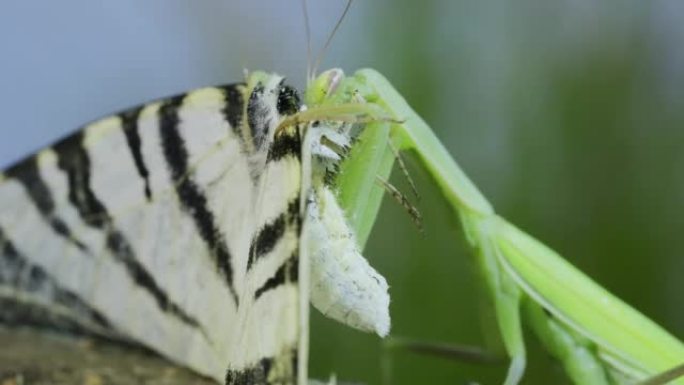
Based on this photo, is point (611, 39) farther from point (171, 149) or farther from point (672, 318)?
point (171, 149)

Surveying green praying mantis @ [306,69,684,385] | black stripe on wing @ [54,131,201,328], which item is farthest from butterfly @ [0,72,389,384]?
green praying mantis @ [306,69,684,385]

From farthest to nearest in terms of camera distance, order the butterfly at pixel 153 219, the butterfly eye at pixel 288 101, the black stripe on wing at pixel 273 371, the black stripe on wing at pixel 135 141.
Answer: the black stripe on wing at pixel 135 141
the butterfly at pixel 153 219
the butterfly eye at pixel 288 101
the black stripe on wing at pixel 273 371

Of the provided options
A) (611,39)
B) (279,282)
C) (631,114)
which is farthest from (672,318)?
(279,282)

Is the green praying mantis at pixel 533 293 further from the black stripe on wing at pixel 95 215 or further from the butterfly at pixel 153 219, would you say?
the black stripe on wing at pixel 95 215

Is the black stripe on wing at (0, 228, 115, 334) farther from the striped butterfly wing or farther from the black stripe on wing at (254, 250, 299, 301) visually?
the black stripe on wing at (254, 250, 299, 301)

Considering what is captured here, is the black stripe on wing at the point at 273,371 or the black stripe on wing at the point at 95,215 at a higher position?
the black stripe on wing at the point at 95,215

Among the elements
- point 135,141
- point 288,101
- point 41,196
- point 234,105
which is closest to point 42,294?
point 41,196

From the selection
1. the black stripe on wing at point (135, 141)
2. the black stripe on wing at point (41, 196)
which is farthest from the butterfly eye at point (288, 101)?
the black stripe on wing at point (41, 196)
